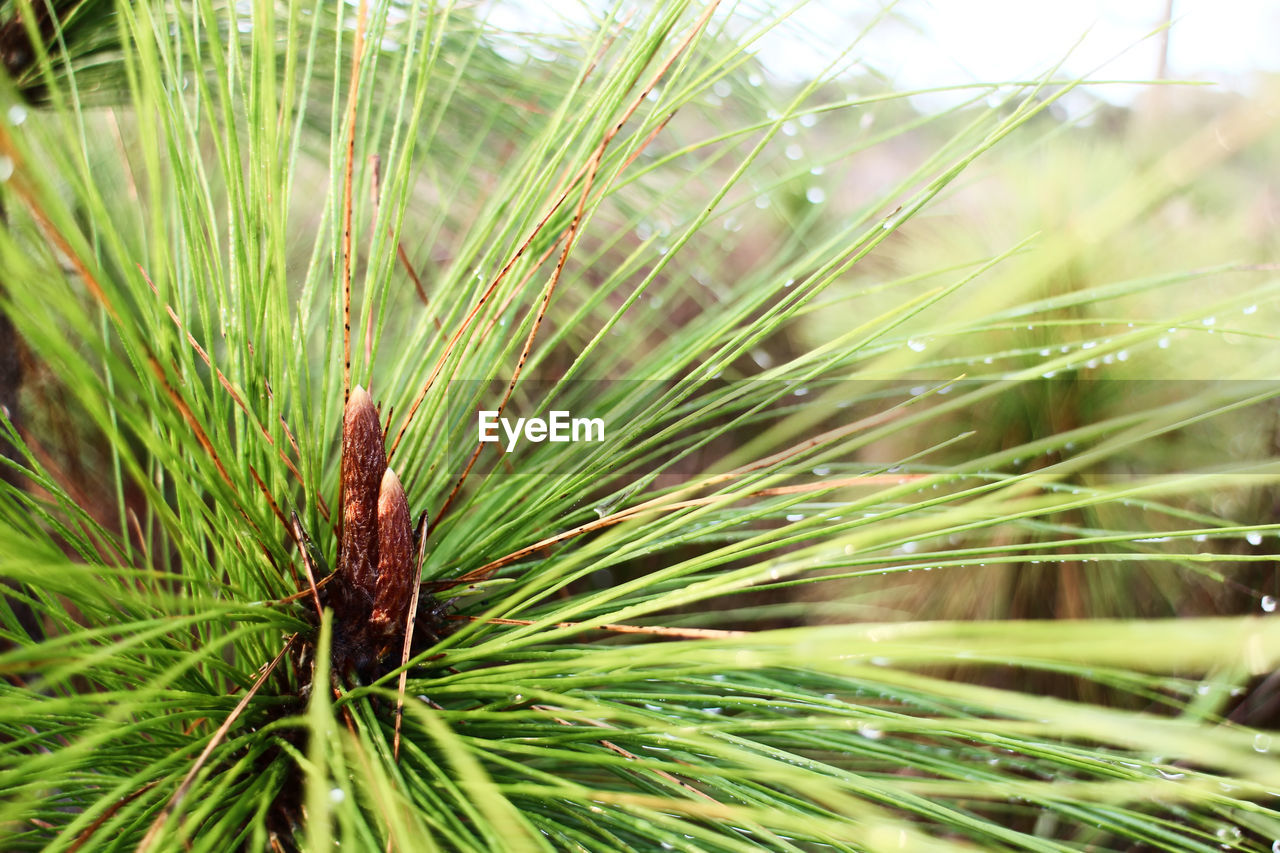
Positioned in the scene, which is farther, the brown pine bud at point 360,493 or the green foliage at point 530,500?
the brown pine bud at point 360,493

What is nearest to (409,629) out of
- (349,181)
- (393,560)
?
(393,560)

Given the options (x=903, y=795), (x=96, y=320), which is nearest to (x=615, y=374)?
(x=96, y=320)

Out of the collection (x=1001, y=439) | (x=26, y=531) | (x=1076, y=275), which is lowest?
(x=26, y=531)

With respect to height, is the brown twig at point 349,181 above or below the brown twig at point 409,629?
above

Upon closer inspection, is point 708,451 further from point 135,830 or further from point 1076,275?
point 135,830

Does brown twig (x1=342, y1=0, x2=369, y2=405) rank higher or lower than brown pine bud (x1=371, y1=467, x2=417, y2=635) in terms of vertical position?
higher

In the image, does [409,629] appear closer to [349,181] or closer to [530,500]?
[530,500]
